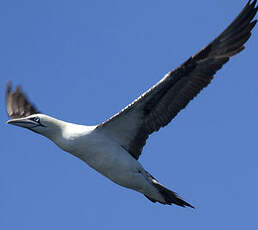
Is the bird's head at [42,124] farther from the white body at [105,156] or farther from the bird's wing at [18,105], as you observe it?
the bird's wing at [18,105]

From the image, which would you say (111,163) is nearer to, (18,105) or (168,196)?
(168,196)

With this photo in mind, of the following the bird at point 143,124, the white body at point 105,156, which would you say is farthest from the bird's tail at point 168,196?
the white body at point 105,156

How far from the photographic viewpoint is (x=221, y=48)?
15.0m

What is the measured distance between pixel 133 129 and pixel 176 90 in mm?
1503

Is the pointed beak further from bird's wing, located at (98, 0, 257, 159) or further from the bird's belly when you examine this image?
bird's wing, located at (98, 0, 257, 159)

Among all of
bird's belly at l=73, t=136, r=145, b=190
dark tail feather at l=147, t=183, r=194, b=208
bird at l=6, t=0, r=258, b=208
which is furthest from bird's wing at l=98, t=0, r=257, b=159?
dark tail feather at l=147, t=183, r=194, b=208

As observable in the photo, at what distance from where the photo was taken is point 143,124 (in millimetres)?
15945

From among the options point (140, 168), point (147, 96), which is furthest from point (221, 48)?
point (140, 168)

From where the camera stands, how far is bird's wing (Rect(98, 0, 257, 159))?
48.8 ft

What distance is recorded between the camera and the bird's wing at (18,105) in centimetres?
1961

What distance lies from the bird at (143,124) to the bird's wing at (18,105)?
3.14 m

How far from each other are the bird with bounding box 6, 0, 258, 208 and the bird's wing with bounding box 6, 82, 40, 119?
3141 millimetres

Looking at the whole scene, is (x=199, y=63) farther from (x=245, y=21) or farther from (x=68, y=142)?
(x=68, y=142)

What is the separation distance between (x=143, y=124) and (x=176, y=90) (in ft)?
4.11
